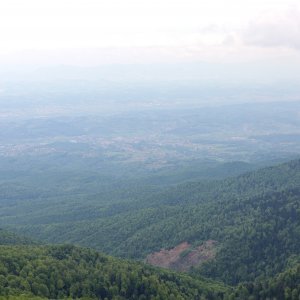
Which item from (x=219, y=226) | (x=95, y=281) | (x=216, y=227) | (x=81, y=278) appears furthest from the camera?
(x=219, y=226)

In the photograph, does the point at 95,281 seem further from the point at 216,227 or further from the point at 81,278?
the point at 216,227

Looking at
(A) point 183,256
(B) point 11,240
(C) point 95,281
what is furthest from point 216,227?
(C) point 95,281

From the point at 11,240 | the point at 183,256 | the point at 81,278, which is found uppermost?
the point at 81,278

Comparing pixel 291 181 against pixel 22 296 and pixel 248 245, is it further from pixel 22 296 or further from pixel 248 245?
pixel 22 296

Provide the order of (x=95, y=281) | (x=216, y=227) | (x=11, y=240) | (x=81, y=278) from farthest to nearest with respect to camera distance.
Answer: (x=216, y=227)
(x=11, y=240)
(x=81, y=278)
(x=95, y=281)

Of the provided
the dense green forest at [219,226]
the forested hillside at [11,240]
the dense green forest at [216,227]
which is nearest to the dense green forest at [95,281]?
the dense green forest at [216,227]

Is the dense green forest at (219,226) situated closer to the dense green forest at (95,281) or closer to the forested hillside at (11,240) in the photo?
the dense green forest at (95,281)

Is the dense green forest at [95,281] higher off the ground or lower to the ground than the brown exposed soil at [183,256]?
higher

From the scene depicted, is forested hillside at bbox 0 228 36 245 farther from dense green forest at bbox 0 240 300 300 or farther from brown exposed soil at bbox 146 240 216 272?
brown exposed soil at bbox 146 240 216 272

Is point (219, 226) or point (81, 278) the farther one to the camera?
point (219, 226)
